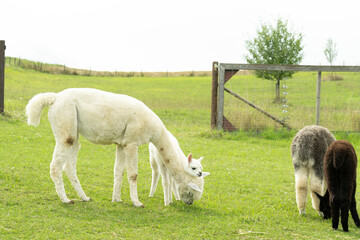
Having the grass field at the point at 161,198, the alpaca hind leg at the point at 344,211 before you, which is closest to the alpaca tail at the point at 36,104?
the grass field at the point at 161,198

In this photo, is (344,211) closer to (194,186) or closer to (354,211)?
(354,211)

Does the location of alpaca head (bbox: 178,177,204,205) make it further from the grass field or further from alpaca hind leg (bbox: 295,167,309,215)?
alpaca hind leg (bbox: 295,167,309,215)

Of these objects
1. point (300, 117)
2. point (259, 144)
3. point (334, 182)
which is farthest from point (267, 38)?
point (334, 182)

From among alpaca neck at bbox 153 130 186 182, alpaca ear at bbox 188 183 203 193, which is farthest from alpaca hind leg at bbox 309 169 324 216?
alpaca neck at bbox 153 130 186 182

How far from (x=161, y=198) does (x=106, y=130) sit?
67.9 inches

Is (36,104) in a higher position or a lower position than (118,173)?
higher

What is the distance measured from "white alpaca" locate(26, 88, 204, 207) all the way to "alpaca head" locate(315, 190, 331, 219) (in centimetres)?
191

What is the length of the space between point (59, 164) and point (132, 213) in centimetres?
136

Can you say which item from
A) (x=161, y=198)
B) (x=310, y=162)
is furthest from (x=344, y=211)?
(x=161, y=198)

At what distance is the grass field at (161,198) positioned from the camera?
19.9ft

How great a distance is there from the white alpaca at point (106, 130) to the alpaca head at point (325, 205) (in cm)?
191

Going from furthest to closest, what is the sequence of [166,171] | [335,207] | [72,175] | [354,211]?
1. [166,171]
2. [72,175]
3. [354,211]
4. [335,207]

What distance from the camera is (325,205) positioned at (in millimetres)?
7062

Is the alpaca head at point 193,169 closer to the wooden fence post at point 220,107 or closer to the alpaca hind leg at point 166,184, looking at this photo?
the alpaca hind leg at point 166,184
